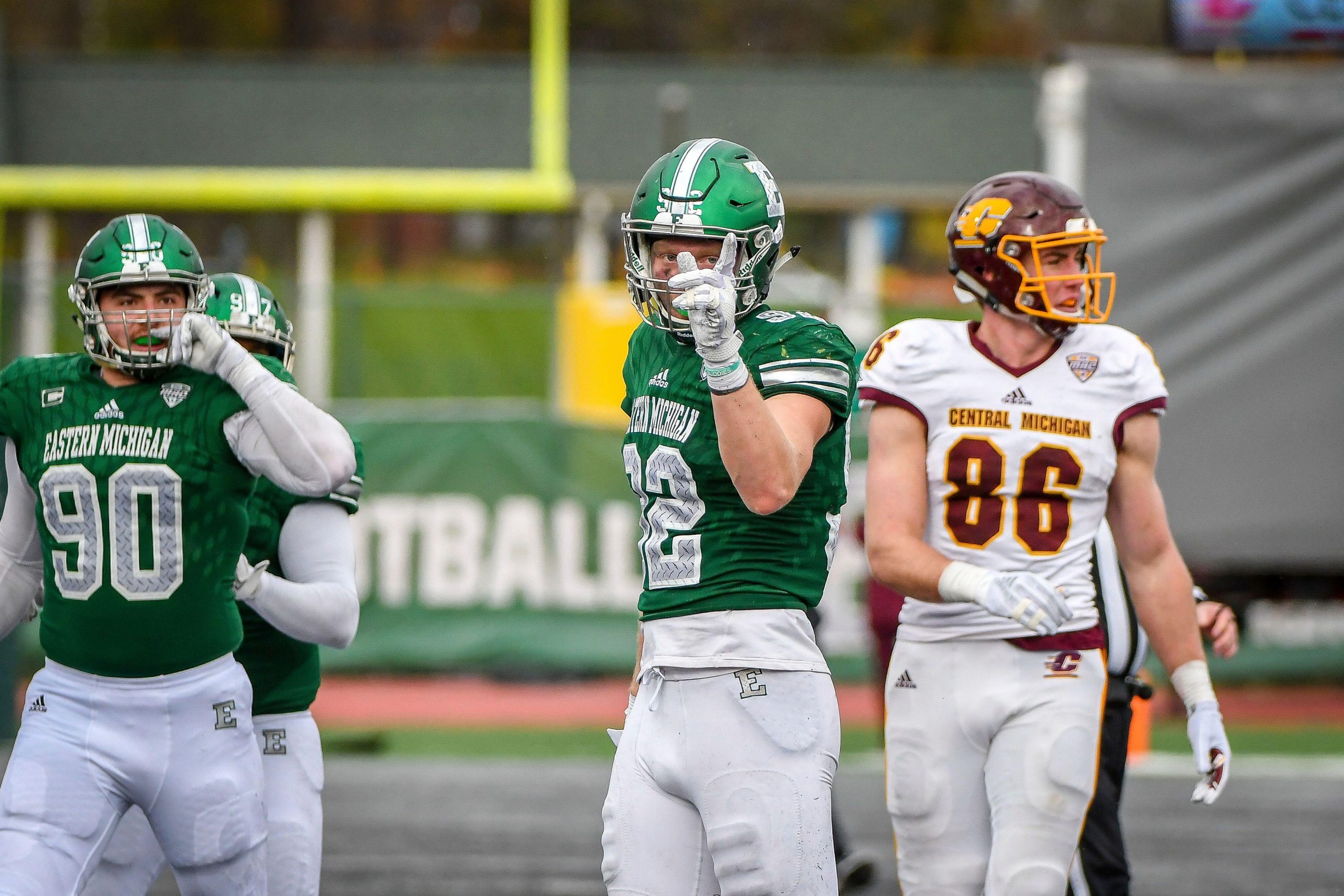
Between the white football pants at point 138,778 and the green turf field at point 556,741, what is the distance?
6058mm

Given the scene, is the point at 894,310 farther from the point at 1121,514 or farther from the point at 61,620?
the point at 61,620

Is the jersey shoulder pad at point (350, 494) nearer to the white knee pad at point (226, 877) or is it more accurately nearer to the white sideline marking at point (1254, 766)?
the white knee pad at point (226, 877)

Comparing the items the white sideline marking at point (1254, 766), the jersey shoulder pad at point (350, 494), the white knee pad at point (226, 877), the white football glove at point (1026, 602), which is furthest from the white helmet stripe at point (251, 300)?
the white sideline marking at point (1254, 766)

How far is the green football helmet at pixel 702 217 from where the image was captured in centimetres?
364

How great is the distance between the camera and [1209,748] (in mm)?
4363

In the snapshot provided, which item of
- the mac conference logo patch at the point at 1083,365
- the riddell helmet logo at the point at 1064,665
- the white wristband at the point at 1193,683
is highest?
the mac conference logo patch at the point at 1083,365

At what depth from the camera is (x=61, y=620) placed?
13.1 feet

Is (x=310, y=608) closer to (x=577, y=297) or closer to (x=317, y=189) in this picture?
(x=577, y=297)

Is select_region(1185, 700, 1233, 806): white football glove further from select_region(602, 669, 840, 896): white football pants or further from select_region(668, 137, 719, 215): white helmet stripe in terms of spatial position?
select_region(668, 137, 719, 215): white helmet stripe

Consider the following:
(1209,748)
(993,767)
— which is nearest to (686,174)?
(993,767)

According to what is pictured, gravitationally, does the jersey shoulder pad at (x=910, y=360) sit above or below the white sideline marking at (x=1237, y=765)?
above

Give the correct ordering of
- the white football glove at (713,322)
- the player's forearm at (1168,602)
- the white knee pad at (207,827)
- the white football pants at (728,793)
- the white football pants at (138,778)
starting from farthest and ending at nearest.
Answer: the player's forearm at (1168,602) < the white knee pad at (207,827) < the white football pants at (138,778) < the white football pants at (728,793) < the white football glove at (713,322)

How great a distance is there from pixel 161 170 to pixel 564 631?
31.7ft

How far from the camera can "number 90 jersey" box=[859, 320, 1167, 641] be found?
426 cm
